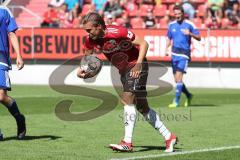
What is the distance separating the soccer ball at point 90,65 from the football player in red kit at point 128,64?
0.09 m

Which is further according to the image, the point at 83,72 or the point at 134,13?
the point at 134,13

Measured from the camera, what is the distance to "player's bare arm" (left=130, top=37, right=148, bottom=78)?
1045 centimetres

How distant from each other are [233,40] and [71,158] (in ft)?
58.3

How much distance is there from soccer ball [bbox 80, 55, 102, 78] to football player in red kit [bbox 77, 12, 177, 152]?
92 mm

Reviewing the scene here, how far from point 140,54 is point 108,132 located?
329cm

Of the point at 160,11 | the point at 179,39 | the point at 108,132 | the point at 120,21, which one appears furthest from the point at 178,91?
the point at 160,11

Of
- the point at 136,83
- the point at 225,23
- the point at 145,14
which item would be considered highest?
the point at 136,83

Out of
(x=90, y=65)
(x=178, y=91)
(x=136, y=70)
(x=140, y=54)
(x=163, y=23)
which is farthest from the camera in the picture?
(x=163, y=23)

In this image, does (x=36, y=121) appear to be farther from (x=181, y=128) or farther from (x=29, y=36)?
(x=29, y=36)

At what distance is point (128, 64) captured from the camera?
35.7 ft

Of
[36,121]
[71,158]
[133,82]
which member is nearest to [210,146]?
[133,82]

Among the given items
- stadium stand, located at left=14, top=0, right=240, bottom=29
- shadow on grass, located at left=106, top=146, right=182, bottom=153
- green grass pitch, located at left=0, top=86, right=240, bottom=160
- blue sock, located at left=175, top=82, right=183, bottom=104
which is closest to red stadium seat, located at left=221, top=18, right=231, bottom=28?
stadium stand, located at left=14, top=0, right=240, bottom=29

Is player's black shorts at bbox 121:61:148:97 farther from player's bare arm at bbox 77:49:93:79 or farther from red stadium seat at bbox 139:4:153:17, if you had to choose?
red stadium seat at bbox 139:4:153:17

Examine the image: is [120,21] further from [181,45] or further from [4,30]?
[4,30]
